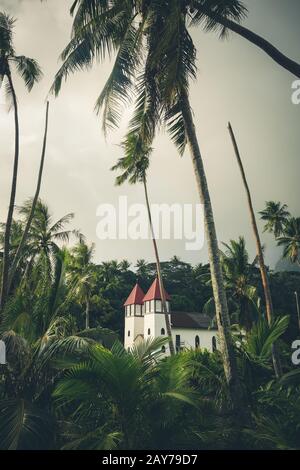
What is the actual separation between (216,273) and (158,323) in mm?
39474

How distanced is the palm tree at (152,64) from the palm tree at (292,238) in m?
33.8

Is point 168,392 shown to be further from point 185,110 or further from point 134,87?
point 134,87

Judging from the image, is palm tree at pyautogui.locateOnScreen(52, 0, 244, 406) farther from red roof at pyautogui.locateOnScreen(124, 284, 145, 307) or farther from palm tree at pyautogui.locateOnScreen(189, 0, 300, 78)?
red roof at pyautogui.locateOnScreen(124, 284, 145, 307)

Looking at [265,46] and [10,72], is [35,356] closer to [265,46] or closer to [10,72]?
[265,46]

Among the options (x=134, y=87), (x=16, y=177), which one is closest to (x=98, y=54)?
(x=134, y=87)

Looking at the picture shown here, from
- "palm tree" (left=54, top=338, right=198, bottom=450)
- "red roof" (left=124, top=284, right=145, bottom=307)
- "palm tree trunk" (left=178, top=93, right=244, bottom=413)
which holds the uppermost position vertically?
"red roof" (left=124, top=284, right=145, bottom=307)

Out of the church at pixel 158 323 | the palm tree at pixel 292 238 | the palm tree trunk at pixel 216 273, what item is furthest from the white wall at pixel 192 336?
the palm tree trunk at pixel 216 273

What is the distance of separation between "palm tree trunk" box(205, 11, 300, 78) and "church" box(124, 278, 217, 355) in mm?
41038

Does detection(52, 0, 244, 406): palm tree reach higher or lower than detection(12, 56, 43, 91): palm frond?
lower

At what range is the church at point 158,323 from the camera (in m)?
47.6

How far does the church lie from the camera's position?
4759 centimetres

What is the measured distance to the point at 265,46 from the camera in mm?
7996

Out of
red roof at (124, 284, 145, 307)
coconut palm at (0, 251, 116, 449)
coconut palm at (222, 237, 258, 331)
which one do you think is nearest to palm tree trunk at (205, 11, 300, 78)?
coconut palm at (0, 251, 116, 449)
